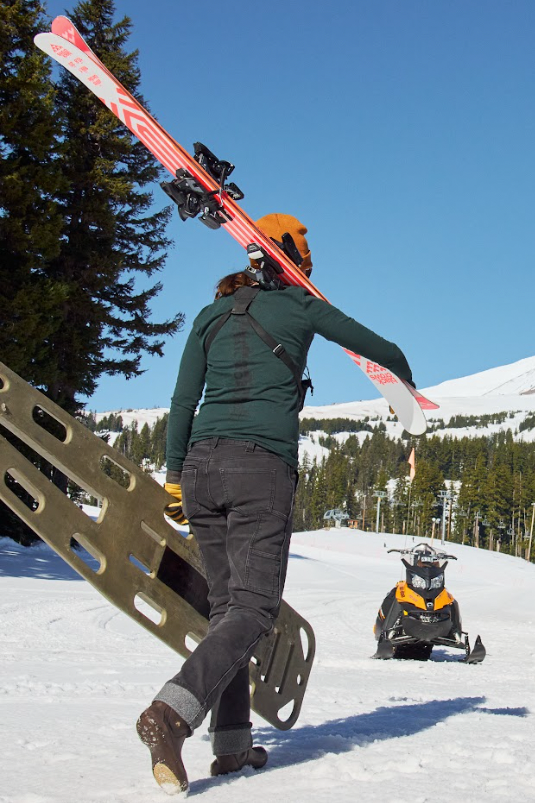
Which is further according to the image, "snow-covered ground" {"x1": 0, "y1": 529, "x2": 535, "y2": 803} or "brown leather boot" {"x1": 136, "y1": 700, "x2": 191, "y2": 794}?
"snow-covered ground" {"x1": 0, "y1": 529, "x2": 535, "y2": 803}

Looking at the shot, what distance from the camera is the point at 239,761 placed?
251 cm

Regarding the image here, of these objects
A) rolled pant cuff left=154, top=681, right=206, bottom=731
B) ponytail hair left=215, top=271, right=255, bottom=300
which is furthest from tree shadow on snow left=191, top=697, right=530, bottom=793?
ponytail hair left=215, top=271, right=255, bottom=300

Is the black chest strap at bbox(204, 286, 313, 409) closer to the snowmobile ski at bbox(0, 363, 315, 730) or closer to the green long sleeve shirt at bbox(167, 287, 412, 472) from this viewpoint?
the green long sleeve shirt at bbox(167, 287, 412, 472)

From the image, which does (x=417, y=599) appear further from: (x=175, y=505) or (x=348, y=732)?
(x=175, y=505)

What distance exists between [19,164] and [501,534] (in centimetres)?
10893

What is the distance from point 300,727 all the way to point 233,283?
2.00 m

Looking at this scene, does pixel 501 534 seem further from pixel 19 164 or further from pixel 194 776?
pixel 194 776

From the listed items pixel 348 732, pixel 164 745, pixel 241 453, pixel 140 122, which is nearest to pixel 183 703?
pixel 164 745

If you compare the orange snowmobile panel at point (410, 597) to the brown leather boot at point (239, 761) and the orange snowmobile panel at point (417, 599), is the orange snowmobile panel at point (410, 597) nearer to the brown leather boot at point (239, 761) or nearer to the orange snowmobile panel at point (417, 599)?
the orange snowmobile panel at point (417, 599)

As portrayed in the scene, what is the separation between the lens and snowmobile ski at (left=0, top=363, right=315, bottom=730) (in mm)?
2920

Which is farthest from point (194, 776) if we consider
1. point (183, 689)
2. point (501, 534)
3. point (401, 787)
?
point (501, 534)

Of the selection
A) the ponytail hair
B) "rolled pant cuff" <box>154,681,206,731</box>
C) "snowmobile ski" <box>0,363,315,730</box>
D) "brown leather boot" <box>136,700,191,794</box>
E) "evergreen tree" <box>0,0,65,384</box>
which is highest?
"evergreen tree" <box>0,0,65,384</box>

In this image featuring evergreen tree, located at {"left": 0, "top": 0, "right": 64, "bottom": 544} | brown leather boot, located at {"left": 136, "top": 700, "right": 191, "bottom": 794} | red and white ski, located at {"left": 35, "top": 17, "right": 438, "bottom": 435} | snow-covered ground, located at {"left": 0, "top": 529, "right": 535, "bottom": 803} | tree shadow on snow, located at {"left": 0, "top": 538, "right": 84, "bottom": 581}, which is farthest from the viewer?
evergreen tree, located at {"left": 0, "top": 0, "right": 64, "bottom": 544}

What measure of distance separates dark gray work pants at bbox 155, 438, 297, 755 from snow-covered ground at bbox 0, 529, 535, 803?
0.23 metres
